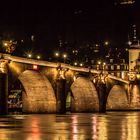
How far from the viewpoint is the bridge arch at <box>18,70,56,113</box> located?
9314 cm

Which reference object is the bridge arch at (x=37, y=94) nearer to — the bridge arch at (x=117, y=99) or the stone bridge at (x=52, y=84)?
the stone bridge at (x=52, y=84)

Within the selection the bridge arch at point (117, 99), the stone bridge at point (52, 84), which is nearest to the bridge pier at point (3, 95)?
the stone bridge at point (52, 84)

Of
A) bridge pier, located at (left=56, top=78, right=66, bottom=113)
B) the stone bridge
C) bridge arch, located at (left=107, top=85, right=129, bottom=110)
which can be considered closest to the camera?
the stone bridge

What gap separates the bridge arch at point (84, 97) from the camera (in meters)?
113

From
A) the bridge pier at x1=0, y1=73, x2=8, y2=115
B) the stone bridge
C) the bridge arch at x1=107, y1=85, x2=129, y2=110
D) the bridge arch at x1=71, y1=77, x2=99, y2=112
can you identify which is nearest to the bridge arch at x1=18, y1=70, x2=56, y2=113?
the stone bridge

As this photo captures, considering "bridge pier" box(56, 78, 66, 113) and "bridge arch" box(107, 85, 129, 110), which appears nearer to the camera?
"bridge pier" box(56, 78, 66, 113)

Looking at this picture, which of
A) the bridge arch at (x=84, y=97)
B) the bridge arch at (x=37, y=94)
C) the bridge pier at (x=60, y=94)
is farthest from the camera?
the bridge arch at (x=84, y=97)

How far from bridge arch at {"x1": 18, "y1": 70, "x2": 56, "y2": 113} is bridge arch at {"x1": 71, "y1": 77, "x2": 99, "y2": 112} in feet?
59.1

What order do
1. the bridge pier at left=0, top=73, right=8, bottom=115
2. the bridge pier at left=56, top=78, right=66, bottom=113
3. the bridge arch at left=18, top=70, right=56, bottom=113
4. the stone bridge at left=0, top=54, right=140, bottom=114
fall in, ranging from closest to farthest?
the bridge pier at left=0, top=73, right=8, bottom=115 < the stone bridge at left=0, top=54, right=140, bottom=114 < the bridge pier at left=56, top=78, right=66, bottom=113 < the bridge arch at left=18, top=70, right=56, bottom=113

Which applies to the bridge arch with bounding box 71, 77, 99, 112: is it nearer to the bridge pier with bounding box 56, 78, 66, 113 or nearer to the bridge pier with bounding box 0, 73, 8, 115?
the bridge pier with bounding box 56, 78, 66, 113

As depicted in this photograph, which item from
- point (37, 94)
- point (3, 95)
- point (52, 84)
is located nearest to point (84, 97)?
point (37, 94)

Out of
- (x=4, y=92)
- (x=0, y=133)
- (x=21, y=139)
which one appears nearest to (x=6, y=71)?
(x=4, y=92)

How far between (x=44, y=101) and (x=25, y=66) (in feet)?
36.6

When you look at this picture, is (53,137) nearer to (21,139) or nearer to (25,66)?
(21,139)
